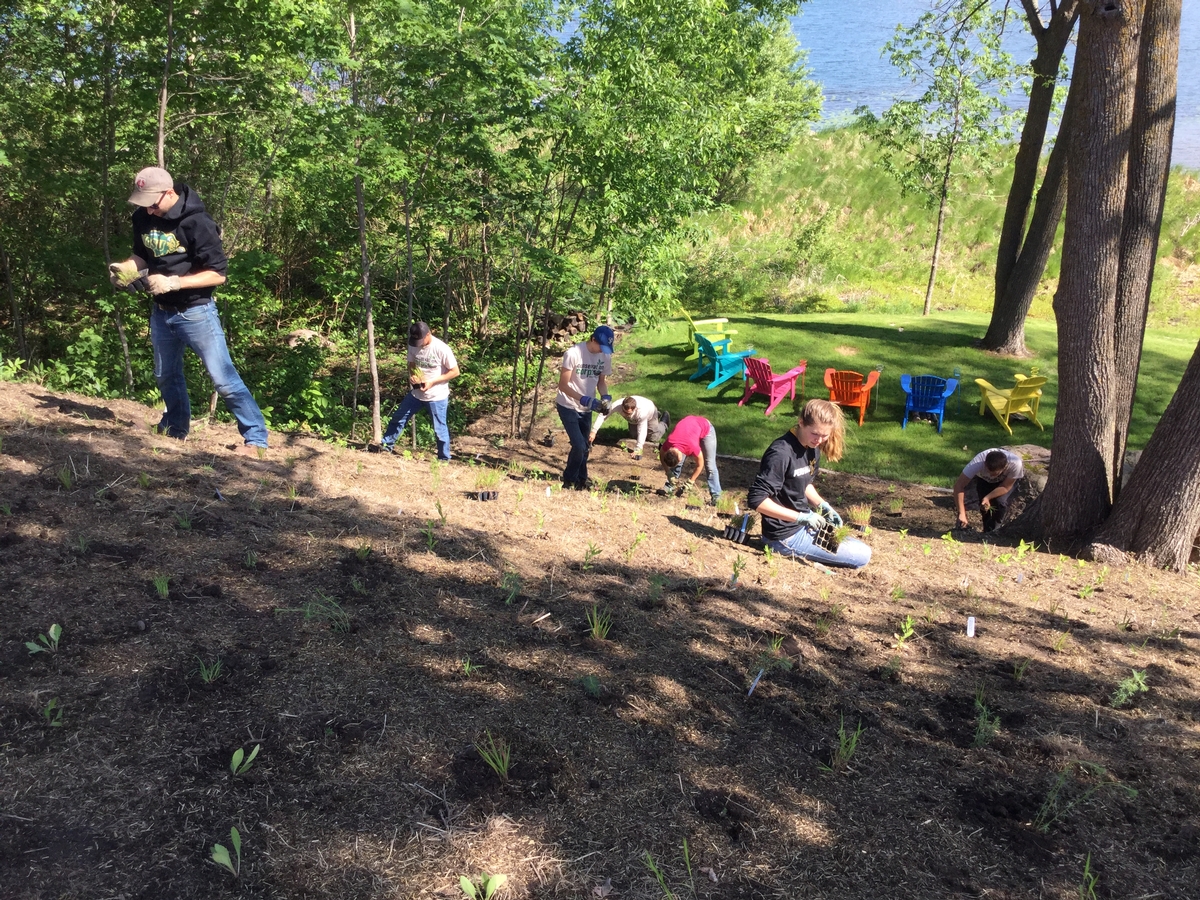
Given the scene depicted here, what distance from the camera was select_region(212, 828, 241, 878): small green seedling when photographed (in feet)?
6.75

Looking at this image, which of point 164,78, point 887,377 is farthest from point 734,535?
point 887,377

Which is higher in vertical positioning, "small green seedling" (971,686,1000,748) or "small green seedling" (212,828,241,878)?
"small green seedling" (212,828,241,878)

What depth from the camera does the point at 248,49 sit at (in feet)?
27.1

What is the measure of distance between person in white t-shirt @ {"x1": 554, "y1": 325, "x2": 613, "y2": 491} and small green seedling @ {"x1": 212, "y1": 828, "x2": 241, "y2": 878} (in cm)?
518

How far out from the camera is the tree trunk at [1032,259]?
13023mm

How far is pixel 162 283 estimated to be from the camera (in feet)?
15.1

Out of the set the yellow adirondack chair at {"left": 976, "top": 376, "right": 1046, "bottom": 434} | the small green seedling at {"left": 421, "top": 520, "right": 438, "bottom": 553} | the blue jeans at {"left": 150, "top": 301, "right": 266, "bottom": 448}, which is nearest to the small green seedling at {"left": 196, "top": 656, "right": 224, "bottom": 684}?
the small green seedling at {"left": 421, "top": 520, "right": 438, "bottom": 553}

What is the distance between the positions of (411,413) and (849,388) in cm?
680

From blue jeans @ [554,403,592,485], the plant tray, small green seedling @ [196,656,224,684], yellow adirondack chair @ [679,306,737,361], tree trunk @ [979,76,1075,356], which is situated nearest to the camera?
small green seedling @ [196,656,224,684]

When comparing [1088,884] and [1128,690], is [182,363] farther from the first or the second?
[1128,690]

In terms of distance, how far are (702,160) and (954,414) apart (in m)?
5.56

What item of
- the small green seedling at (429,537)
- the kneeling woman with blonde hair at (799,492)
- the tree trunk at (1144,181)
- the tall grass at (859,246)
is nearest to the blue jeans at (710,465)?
the kneeling woman with blonde hair at (799,492)

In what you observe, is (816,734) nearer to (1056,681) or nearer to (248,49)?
(1056,681)

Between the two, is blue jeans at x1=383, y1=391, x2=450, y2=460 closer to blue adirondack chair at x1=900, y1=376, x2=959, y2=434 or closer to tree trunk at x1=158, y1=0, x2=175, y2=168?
tree trunk at x1=158, y1=0, x2=175, y2=168
